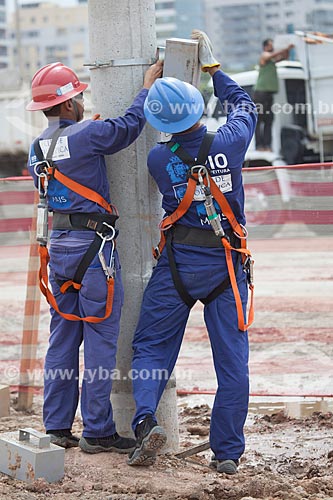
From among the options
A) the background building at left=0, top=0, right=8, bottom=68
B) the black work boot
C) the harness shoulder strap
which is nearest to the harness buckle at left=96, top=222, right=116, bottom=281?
the harness shoulder strap

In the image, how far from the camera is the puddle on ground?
752 cm

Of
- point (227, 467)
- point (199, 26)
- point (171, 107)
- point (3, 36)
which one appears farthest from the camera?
point (3, 36)

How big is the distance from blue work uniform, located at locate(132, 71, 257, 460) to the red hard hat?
0.67 m

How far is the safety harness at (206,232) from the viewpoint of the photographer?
573 cm

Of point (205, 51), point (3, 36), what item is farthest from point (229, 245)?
point (3, 36)

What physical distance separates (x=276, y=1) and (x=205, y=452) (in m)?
88.3

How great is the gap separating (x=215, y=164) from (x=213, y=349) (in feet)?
3.66

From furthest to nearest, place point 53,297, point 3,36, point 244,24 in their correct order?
point 3,36 → point 244,24 → point 53,297

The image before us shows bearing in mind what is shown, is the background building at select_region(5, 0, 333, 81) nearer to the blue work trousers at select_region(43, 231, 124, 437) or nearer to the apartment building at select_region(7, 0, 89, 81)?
the apartment building at select_region(7, 0, 89, 81)

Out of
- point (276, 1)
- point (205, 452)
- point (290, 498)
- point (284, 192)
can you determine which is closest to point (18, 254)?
point (284, 192)

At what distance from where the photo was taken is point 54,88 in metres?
6.08

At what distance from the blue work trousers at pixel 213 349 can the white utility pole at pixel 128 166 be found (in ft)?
0.91

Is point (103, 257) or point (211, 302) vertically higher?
point (103, 257)

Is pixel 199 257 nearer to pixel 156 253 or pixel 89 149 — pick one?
pixel 156 253
